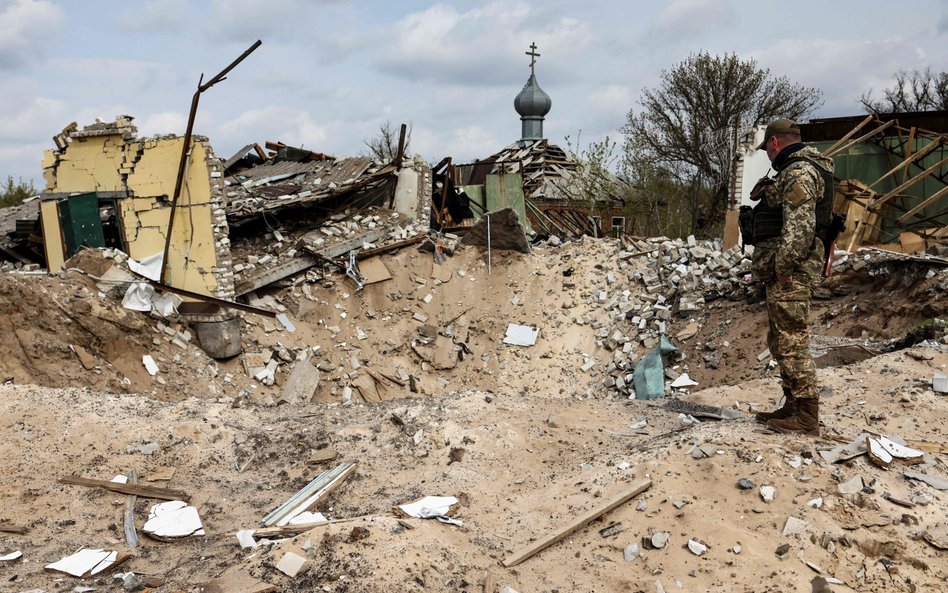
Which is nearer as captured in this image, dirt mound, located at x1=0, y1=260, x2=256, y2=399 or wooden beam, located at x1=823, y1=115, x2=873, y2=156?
dirt mound, located at x1=0, y1=260, x2=256, y2=399

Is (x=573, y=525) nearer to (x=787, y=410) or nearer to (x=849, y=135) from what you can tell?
(x=787, y=410)

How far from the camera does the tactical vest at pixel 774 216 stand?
179 inches

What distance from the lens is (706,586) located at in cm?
328

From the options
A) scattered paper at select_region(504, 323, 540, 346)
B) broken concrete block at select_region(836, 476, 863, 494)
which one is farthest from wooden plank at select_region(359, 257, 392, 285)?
broken concrete block at select_region(836, 476, 863, 494)

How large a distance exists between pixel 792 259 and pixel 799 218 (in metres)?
0.26

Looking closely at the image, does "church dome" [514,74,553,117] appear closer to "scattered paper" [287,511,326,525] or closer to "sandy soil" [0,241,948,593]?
"sandy soil" [0,241,948,593]

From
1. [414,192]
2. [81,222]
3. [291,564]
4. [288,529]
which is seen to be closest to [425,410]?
[288,529]

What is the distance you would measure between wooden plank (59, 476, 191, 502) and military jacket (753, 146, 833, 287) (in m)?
4.12

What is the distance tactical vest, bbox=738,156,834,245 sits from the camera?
4.54m

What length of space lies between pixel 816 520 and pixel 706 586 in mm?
716

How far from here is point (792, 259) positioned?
175 inches

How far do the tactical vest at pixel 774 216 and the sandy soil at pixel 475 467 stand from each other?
4.20 ft

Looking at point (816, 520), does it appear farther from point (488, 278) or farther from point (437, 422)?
point (488, 278)

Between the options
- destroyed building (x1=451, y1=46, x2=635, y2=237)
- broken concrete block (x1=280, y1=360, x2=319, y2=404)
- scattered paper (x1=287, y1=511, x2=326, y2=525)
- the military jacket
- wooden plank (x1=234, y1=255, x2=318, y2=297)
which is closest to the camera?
scattered paper (x1=287, y1=511, x2=326, y2=525)
